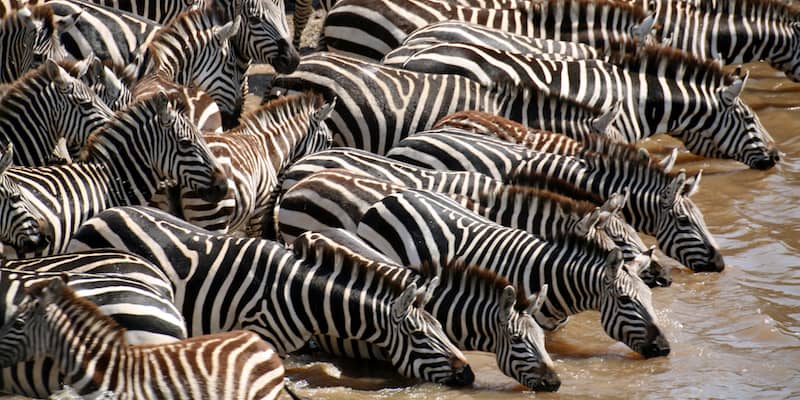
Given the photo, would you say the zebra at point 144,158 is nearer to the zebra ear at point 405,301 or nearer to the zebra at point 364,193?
the zebra at point 364,193

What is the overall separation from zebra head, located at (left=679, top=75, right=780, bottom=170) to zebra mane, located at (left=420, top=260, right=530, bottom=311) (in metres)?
5.20

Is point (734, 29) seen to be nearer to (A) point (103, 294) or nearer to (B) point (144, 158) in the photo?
(B) point (144, 158)

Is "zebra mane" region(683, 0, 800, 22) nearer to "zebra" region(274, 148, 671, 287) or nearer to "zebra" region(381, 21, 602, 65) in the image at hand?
"zebra" region(381, 21, 602, 65)

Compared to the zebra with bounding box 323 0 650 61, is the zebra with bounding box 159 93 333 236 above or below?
below

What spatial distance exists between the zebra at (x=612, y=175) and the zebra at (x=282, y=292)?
2.52 meters

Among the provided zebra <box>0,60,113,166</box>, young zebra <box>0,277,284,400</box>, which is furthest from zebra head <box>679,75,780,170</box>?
young zebra <box>0,277,284,400</box>

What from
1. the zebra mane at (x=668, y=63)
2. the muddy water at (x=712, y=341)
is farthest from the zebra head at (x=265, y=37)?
the muddy water at (x=712, y=341)

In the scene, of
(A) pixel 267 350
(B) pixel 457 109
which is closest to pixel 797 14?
(B) pixel 457 109

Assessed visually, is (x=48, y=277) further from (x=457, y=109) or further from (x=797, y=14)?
(x=797, y=14)

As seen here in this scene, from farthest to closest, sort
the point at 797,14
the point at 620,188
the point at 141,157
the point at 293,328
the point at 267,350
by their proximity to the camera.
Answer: the point at 797,14 → the point at 620,188 → the point at 141,157 → the point at 293,328 → the point at 267,350

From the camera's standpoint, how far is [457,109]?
12.1 m

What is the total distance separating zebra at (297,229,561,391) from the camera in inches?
330

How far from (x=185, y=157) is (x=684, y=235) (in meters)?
4.26

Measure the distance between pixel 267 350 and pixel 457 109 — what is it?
5445 mm
